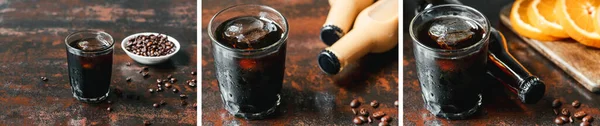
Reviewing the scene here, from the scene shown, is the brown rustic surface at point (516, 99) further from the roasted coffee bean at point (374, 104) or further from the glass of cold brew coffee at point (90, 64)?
the glass of cold brew coffee at point (90, 64)

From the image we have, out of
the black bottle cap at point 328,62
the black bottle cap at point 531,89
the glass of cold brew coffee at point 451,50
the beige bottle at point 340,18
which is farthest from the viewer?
the beige bottle at point 340,18

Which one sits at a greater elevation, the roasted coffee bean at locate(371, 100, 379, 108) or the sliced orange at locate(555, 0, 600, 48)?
the sliced orange at locate(555, 0, 600, 48)

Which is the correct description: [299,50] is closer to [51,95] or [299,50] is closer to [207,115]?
[207,115]

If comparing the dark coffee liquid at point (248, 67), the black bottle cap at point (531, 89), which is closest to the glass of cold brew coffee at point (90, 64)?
the dark coffee liquid at point (248, 67)

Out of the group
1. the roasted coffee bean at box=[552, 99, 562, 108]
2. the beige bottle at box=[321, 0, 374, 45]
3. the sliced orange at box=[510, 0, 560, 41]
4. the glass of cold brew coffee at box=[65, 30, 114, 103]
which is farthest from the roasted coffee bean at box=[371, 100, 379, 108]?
the glass of cold brew coffee at box=[65, 30, 114, 103]

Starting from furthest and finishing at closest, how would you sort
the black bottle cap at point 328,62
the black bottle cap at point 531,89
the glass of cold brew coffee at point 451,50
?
the black bottle cap at point 328,62 < the black bottle cap at point 531,89 < the glass of cold brew coffee at point 451,50

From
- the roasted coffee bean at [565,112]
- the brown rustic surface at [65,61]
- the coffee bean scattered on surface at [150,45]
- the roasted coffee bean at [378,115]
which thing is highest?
the roasted coffee bean at [565,112]

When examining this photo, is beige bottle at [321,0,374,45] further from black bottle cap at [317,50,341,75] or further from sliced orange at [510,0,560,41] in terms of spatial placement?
sliced orange at [510,0,560,41]
